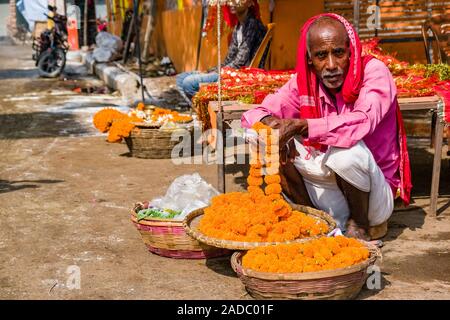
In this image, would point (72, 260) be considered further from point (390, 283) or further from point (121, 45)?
point (121, 45)

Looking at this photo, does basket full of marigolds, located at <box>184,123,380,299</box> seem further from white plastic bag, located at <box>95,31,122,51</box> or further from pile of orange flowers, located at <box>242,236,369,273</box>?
white plastic bag, located at <box>95,31,122,51</box>

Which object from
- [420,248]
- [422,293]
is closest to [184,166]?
[420,248]

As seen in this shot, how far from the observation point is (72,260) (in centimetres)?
395

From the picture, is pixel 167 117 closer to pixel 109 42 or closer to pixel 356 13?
pixel 356 13

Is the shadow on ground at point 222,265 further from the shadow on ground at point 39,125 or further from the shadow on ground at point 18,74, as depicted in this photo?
the shadow on ground at point 18,74

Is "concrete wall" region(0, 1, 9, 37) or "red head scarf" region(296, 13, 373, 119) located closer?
"red head scarf" region(296, 13, 373, 119)

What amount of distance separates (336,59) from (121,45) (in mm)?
14440

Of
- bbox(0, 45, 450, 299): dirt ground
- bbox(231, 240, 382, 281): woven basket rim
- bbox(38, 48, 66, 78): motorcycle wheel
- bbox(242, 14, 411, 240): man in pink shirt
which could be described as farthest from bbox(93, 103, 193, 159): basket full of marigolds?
bbox(38, 48, 66, 78): motorcycle wheel

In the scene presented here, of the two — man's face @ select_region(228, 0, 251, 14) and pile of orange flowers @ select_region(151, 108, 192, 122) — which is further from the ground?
man's face @ select_region(228, 0, 251, 14)

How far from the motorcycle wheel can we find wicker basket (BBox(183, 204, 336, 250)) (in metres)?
12.9

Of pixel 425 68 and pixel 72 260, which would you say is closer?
pixel 72 260

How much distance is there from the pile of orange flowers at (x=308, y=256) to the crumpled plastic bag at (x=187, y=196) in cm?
98

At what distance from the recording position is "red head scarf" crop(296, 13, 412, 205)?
12.4 feet

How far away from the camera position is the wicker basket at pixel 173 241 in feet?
12.7
